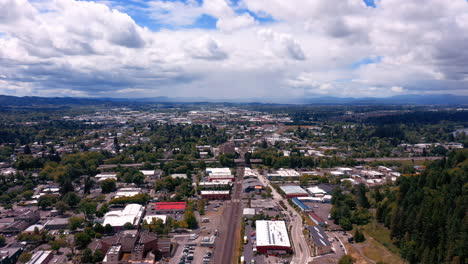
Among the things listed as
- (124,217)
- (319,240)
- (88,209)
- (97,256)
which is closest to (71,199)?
(88,209)

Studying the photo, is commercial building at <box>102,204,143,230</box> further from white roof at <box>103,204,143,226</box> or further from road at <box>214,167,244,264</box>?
road at <box>214,167,244,264</box>

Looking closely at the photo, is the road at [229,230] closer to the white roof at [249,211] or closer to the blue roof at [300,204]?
the white roof at [249,211]

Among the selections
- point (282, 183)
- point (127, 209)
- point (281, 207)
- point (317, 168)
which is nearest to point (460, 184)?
point (281, 207)

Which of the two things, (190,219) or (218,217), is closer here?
(190,219)

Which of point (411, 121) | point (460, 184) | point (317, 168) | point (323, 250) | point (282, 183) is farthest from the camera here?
point (411, 121)

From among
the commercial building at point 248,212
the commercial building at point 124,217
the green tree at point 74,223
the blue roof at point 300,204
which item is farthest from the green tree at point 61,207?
the blue roof at point 300,204

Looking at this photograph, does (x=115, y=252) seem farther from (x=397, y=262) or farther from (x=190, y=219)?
(x=397, y=262)

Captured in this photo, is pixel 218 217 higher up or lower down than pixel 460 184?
lower down
